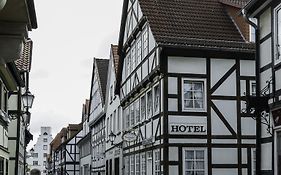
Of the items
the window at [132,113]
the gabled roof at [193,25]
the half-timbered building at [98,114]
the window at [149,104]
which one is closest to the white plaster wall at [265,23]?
the gabled roof at [193,25]

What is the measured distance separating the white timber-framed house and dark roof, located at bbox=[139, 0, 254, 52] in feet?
28.8

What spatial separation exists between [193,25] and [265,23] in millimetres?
7898

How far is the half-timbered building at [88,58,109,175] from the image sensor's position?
38.2 metres

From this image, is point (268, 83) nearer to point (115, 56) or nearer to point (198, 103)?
point (198, 103)

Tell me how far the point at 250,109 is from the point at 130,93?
12.1m

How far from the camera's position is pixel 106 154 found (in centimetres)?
3466

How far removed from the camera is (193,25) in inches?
818

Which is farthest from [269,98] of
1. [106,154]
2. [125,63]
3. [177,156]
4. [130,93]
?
[106,154]

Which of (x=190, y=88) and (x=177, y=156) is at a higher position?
(x=190, y=88)

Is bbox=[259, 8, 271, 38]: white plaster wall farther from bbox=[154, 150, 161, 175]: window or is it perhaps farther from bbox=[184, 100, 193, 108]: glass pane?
bbox=[154, 150, 161, 175]: window

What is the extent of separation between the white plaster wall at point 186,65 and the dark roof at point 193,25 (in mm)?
523

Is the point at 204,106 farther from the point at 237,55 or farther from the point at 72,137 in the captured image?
the point at 72,137

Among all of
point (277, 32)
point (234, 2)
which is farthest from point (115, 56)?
point (277, 32)

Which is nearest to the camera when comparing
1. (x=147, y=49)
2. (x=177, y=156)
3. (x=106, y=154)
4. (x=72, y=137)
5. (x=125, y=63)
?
(x=177, y=156)
